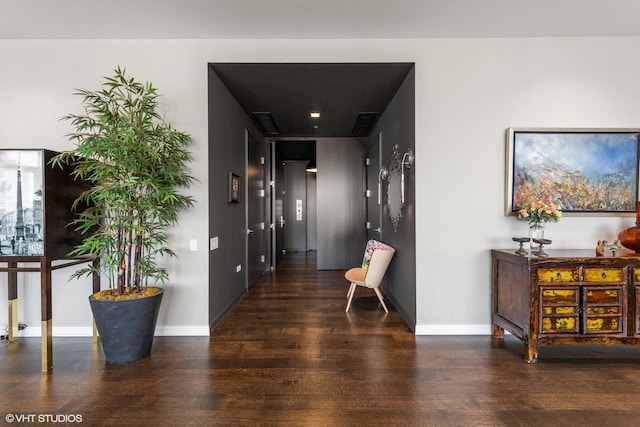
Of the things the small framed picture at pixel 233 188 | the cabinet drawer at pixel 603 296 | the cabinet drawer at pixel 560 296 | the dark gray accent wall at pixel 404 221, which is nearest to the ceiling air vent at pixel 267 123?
the small framed picture at pixel 233 188

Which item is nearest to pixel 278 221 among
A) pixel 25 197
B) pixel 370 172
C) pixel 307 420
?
pixel 370 172

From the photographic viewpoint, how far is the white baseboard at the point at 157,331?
3076 mm

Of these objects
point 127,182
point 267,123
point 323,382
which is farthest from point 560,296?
point 267,123

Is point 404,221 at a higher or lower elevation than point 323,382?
higher

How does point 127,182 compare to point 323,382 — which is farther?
point 127,182

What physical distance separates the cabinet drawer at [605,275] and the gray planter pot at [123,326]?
360cm

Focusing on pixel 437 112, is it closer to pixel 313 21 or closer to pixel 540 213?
pixel 540 213

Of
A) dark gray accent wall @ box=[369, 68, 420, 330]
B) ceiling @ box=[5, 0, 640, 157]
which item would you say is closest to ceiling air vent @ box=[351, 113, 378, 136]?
dark gray accent wall @ box=[369, 68, 420, 330]

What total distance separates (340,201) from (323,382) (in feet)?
14.1

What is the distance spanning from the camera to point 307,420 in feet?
6.06

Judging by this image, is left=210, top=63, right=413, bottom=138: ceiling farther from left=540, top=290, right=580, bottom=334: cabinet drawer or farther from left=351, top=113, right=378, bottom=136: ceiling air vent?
left=540, top=290, right=580, bottom=334: cabinet drawer

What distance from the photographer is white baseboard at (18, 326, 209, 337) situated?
3.08 meters

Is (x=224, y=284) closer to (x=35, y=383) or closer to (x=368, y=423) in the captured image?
(x=35, y=383)

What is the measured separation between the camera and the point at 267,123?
16.8 feet
